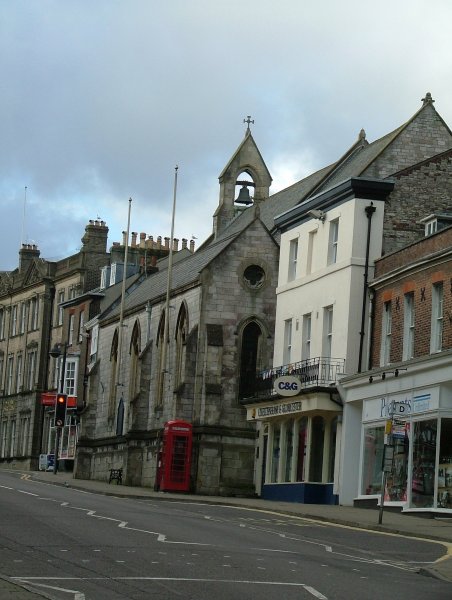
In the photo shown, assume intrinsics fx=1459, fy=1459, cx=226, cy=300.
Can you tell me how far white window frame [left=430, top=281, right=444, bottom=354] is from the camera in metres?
40.4

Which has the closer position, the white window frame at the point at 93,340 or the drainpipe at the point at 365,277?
the drainpipe at the point at 365,277

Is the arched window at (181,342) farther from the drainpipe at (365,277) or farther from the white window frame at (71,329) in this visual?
the white window frame at (71,329)

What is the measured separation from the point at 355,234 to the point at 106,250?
44.3 m

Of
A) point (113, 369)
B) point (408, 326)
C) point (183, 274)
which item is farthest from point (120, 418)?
point (408, 326)

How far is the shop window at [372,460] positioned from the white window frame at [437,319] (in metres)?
3.86

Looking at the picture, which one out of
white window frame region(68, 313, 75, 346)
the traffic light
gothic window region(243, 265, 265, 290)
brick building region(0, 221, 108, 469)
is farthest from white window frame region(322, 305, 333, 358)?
brick building region(0, 221, 108, 469)

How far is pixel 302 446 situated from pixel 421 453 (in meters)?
9.33

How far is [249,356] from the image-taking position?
57469 millimetres

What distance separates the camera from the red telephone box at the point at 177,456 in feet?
179

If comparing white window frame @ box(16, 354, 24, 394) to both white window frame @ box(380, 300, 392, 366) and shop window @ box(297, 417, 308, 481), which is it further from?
white window frame @ box(380, 300, 392, 366)

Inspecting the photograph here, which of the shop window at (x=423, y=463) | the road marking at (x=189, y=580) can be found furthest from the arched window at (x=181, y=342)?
the road marking at (x=189, y=580)

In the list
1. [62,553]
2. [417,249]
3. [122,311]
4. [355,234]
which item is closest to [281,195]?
[122,311]

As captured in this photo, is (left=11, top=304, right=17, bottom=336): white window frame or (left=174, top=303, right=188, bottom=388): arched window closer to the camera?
(left=174, top=303, right=188, bottom=388): arched window

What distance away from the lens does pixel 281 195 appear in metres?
67.6
